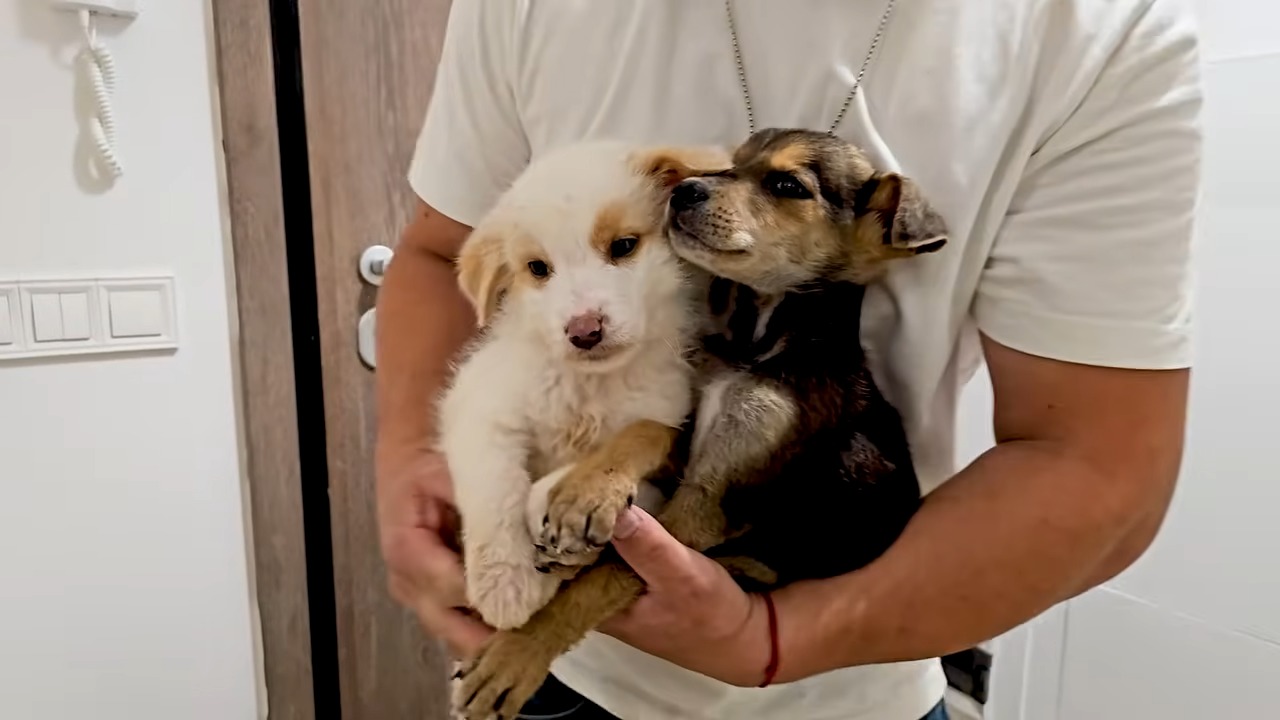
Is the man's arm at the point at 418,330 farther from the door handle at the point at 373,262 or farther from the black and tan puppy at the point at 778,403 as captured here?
the door handle at the point at 373,262

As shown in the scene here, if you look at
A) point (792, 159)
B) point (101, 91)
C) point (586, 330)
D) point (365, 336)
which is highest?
point (101, 91)

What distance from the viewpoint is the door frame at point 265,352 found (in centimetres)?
155

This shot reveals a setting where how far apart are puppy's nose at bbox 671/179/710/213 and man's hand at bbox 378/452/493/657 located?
274 millimetres

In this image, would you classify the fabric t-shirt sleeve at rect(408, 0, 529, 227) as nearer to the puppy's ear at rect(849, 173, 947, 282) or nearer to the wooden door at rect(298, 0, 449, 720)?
the puppy's ear at rect(849, 173, 947, 282)

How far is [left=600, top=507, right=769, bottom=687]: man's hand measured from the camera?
0.59 metres

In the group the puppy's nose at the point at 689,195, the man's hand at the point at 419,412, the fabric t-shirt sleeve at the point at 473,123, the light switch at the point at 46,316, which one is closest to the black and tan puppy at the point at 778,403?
the puppy's nose at the point at 689,195

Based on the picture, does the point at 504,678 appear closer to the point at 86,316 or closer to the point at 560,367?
the point at 560,367

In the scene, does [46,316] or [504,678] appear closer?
[504,678]

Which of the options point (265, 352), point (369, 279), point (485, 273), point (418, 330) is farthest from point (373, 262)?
point (485, 273)

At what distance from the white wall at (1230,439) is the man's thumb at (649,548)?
1.06 meters

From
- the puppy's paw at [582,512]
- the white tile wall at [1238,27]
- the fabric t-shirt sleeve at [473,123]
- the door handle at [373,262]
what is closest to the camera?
the puppy's paw at [582,512]

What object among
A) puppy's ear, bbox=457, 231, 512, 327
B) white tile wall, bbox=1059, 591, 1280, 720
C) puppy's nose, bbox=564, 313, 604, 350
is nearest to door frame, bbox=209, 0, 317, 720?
puppy's ear, bbox=457, 231, 512, 327

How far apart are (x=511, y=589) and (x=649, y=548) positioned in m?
0.09

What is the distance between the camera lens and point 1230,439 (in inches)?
54.0
